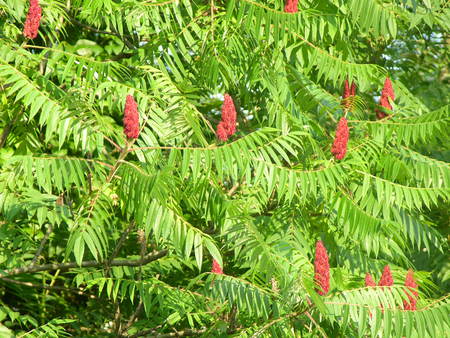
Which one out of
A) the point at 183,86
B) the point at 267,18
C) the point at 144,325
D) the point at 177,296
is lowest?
the point at 144,325

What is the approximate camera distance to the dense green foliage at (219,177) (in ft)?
11.1

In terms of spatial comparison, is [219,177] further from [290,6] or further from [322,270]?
[290,6]

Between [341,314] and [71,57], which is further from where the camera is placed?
[71,57]

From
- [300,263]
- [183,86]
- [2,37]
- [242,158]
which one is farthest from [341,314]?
[2,37]

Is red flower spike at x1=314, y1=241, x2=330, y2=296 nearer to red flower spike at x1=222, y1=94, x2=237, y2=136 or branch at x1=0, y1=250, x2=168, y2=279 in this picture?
red flower spike at x1=222, y1=94, x2=237, y2=136

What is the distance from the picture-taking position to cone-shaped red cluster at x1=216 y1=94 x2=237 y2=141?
123 inches

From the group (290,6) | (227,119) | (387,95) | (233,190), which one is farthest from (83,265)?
(387,95)

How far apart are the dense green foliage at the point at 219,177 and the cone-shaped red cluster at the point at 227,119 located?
114 mm

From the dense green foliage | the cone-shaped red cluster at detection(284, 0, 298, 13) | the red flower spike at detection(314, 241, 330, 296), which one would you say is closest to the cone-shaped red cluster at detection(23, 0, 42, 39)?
the dense green foliage

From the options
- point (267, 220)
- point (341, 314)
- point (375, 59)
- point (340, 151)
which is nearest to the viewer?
point (341, 314)

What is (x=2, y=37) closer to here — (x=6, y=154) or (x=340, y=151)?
(x=6, y=154)

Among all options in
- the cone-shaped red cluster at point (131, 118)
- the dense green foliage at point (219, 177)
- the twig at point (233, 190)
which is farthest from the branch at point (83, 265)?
the cone-shaped red cluster at point (131, 118)

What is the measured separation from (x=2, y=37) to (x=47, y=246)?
1.66 m

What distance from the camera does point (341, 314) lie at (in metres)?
3.45
